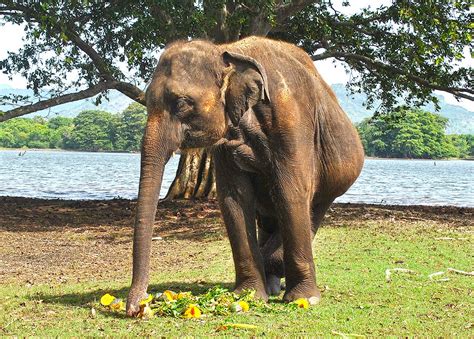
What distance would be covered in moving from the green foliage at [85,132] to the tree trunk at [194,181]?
107m

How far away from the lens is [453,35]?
17859 mm

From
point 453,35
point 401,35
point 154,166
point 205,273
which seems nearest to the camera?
point 154,166

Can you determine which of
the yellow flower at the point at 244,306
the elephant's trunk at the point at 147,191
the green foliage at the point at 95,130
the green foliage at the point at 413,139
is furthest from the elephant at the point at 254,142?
the green foliage at the point at 95,130

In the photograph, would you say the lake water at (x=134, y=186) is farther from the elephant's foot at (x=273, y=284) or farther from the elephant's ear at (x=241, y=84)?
the elephant's ear at (x=241, y=84)

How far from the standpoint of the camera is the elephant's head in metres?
6.23

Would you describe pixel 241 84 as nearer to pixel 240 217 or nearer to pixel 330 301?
pixel 240 217

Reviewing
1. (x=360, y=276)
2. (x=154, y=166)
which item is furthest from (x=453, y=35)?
(x=154, y=166)

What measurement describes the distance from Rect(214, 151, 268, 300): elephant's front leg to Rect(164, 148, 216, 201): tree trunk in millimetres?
14630

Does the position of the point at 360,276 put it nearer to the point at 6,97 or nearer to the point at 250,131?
the point at 250,131

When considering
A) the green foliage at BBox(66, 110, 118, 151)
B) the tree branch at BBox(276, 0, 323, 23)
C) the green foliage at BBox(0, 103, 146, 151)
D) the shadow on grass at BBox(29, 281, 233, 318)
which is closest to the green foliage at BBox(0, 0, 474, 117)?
the tree branch at BBox(276, 0, 323, 23)

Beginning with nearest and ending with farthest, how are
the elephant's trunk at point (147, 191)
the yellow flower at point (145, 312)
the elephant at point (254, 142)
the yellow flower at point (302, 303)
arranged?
the elephant's trunk at point (147, 191) < the yellow flower at point (145, 312) < the elephant at point (254, 142) < the yellow flower at point (302, 303)

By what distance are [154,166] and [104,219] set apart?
12.3 m

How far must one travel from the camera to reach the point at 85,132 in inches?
5979

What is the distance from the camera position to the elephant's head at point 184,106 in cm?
623
